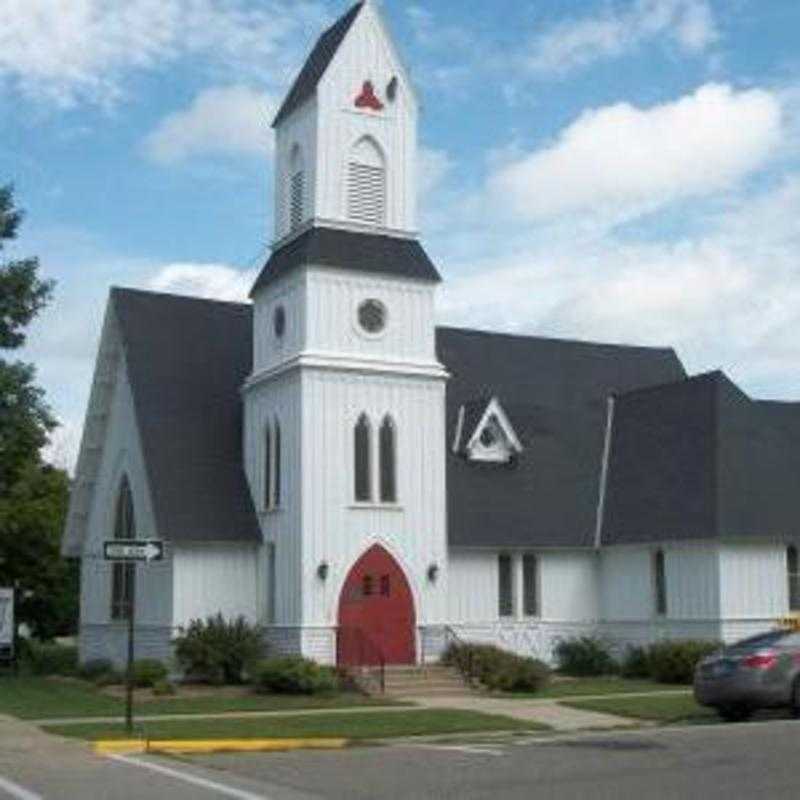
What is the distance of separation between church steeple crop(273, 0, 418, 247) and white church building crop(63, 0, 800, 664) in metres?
0.06

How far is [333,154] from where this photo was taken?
3616cm

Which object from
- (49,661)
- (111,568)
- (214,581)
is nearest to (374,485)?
(214,581)

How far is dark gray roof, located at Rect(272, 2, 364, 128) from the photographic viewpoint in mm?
36812

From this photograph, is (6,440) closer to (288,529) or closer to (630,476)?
(288,529)

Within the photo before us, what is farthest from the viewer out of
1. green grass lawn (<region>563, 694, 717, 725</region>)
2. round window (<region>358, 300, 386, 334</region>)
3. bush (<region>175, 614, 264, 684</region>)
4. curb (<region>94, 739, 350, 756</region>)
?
round window (<region>358, 300, 386, 334</region>)

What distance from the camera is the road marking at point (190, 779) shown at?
599 inches

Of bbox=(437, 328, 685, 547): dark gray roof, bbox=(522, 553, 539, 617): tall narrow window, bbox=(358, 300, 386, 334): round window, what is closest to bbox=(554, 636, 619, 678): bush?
bbox=(522, 553, 539, 617): tall narrow window

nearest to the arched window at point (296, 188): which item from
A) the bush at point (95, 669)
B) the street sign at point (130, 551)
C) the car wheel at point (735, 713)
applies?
the bush at point (95, 669)

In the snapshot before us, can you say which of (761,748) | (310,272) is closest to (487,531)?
(310,272)

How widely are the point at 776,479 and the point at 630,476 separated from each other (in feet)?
13.8

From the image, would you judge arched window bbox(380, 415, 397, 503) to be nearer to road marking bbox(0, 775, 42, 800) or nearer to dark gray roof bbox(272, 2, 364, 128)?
dark gray roof bbox(272, 2, 364, 128)

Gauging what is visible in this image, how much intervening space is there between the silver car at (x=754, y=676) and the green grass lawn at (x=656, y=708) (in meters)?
0.69

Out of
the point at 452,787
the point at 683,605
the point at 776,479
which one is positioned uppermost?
the point at 776,479

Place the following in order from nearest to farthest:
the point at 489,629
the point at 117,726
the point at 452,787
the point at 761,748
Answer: the point at 452,787
the point at 761,748
the point at 117,726
the point at 489,629
